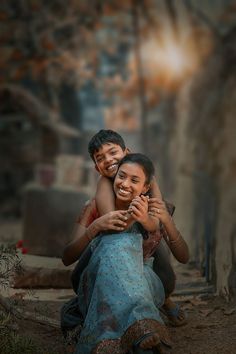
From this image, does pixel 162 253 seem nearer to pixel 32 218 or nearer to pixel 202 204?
pixel 202 204

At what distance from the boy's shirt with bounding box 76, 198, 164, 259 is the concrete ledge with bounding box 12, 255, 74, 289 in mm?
1295

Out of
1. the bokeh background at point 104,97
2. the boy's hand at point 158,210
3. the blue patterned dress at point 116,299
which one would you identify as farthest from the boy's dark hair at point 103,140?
the bokeh background at point 104,97

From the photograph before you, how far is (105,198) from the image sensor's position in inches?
137

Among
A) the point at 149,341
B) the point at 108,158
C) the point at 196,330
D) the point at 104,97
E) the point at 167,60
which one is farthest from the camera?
the point at 104,97

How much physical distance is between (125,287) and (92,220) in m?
0.64

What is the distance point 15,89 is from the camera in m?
14.4

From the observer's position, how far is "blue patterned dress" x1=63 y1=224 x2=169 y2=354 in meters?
3.08

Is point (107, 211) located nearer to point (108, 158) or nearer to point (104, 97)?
point (108, 158)

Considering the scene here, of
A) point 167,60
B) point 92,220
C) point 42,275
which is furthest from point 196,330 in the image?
point 167,60

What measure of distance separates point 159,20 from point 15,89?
4361mm

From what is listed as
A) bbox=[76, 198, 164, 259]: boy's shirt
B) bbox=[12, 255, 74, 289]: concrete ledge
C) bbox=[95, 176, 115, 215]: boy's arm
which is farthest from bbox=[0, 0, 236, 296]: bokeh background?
bbox=[95, 176, 115, 215]: boy's arm

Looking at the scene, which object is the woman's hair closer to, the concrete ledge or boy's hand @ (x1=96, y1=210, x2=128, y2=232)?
boy's hand @ (x1=96, y1=210, x2=128, y2=232)

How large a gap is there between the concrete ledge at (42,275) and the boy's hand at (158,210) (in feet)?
5.67

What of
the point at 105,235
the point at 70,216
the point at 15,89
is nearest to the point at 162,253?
the point at 105,235
